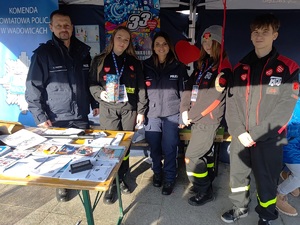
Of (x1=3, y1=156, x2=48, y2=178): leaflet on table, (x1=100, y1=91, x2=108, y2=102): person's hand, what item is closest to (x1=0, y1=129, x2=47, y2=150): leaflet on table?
(x1=3, y1=156, x2=48, y2=178): leaflet on table

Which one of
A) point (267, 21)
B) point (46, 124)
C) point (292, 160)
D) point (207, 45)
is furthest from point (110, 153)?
point (292, 160)

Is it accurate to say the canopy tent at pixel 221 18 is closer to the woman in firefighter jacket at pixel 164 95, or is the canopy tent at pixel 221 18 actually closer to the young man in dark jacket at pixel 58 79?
the woman in firefighter jacket at pixel 164 95

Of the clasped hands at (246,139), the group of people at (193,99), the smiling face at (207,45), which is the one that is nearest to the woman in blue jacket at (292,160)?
the group of people at (193,99)

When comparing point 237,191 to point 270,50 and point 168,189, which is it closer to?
point 168,189

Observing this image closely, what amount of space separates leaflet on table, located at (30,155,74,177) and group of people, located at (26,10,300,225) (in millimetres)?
795

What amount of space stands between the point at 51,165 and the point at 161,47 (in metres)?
1.57

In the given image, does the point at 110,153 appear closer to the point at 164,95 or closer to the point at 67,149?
the point at 67,149

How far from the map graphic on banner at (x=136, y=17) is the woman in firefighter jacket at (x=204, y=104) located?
53.1 inches

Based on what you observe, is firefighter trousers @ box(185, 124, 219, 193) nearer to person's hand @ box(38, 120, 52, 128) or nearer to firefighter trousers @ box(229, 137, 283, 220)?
firefighter trousers @ box(229, 137, 283, 220)

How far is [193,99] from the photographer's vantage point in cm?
233

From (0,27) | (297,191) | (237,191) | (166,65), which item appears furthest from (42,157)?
(0,27)

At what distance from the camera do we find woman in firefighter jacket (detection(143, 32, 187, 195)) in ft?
7.96

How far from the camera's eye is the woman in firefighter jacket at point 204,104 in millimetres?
2135

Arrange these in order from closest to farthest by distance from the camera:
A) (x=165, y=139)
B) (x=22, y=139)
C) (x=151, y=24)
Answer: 1. (x=22, y=139)
2. (x=165, y=139)
3. (x=151, y=24)
